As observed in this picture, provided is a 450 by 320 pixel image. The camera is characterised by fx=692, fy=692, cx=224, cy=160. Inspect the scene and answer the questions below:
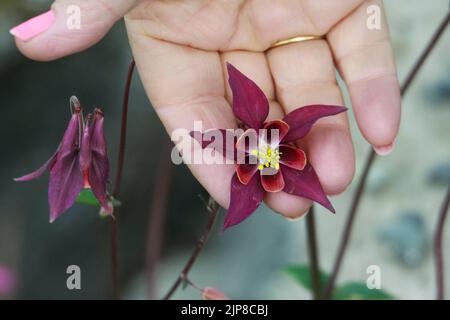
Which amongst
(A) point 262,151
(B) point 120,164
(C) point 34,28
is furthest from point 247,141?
(C) point 34,28

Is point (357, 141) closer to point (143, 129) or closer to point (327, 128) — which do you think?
point (143, 129)

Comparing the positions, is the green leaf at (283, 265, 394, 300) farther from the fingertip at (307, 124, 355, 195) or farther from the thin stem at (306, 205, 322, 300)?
the fingertip at (307, 124, 355, 195)

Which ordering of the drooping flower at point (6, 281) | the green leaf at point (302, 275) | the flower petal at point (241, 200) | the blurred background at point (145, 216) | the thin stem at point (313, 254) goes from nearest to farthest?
the flower petal at point (241, 200), the thin stem at point (313, 254), the green leaf at point (302, 275), the drooping flower at point (6, 281), the blurred background at point (145, 216)

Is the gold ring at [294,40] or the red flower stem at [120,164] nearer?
the red flower stem at [120,164]

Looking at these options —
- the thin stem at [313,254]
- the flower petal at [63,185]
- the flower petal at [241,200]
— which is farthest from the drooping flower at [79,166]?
the thin stem at [313,254]

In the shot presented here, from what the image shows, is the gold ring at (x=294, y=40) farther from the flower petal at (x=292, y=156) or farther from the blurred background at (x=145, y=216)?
the blurred background at (x=145, y=216)
